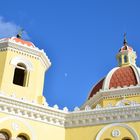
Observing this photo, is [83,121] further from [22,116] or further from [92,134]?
[22,116]

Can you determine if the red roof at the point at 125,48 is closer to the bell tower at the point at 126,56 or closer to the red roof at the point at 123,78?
the bell tower at the point at 126,56

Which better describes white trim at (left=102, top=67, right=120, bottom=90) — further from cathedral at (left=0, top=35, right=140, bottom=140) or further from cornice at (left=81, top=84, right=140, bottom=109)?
cathedral at (left=0, top=35, right=140, bottom=140)

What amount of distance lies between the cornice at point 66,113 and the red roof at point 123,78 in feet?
18.2

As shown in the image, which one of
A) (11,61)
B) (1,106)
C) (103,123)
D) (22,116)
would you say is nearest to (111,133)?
(103,123)

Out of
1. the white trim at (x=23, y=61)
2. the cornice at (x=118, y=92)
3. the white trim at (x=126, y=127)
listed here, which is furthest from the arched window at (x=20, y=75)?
the cornice at (x=118, y=92)

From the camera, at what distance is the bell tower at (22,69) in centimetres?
1691

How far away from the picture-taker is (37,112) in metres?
15.9

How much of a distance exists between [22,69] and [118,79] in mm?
6704

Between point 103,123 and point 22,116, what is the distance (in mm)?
3615

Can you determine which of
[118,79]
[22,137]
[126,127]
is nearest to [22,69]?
[22,137]

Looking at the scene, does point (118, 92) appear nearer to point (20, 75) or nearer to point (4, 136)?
point (20, 75)

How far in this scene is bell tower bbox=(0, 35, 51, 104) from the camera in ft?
55.5

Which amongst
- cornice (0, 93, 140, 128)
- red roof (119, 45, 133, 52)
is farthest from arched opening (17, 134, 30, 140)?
red roof (119, 45, 133, 52)

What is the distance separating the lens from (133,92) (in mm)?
20281
